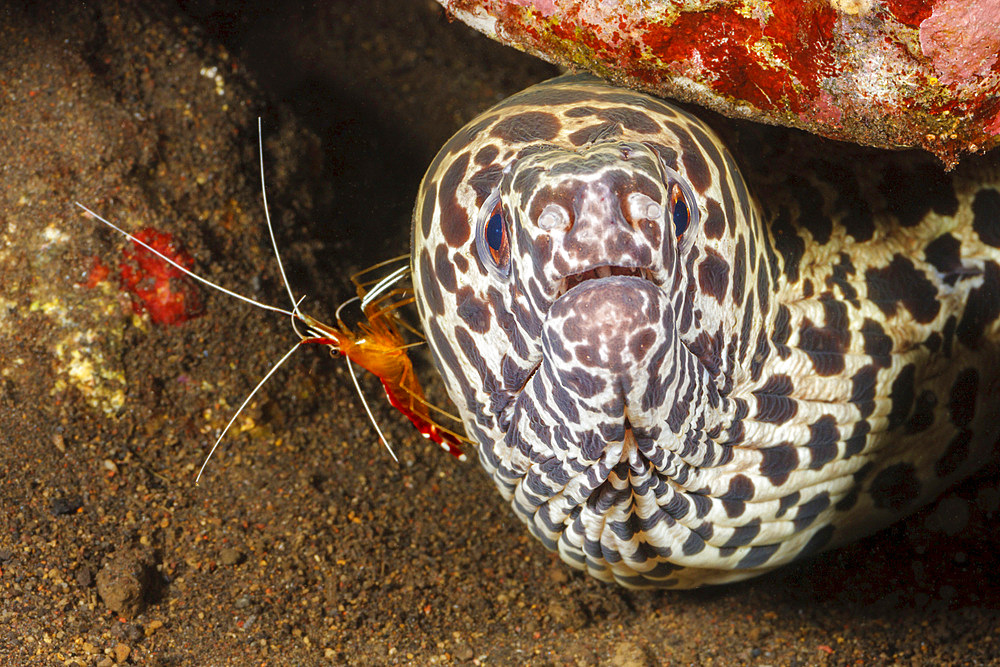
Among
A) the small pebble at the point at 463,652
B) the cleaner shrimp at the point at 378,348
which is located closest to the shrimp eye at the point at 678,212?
the cleaner shrimp at the point at 378,348

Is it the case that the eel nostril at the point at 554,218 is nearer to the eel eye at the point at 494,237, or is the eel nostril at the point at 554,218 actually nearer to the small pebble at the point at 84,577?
the eel eye at the point at 494,237

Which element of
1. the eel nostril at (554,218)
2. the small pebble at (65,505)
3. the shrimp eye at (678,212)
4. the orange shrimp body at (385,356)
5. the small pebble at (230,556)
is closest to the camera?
the eel nostril at (554,218)

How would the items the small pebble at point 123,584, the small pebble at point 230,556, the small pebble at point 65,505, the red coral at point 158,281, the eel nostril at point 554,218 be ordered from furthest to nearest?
the red coral at point 158,281, the small pebble at point 230,556, the small pebble at point 65,505, the small pebble at point 123,584, the eel nostril at point 554,218

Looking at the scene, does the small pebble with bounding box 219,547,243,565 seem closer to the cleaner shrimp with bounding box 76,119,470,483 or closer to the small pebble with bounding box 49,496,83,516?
the cleaner shrimp with bounding box 76,119,470,483

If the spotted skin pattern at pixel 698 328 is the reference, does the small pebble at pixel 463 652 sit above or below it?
below

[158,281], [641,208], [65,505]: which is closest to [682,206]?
→ [641,208]

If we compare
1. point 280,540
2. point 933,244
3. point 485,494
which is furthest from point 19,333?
point 933,244

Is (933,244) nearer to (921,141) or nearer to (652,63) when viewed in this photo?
(921,141)
